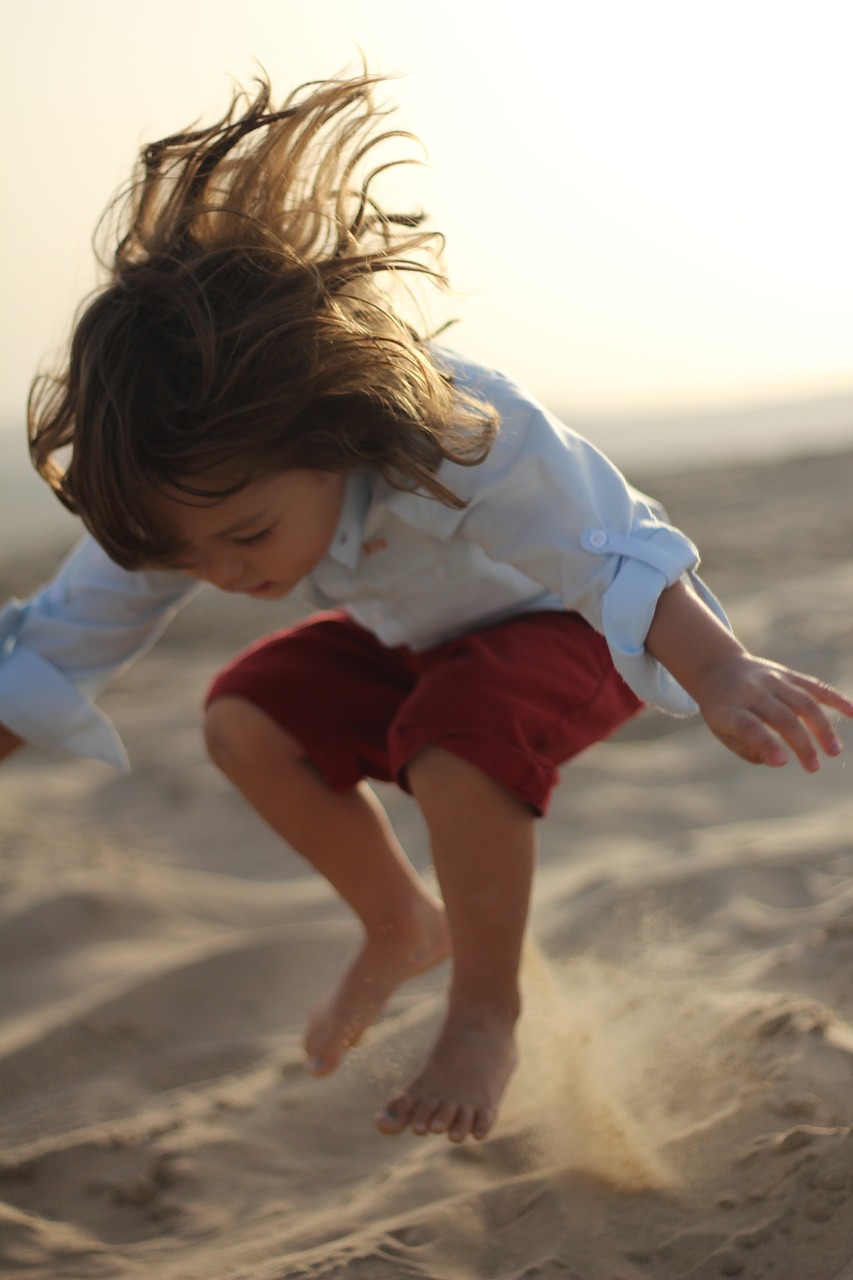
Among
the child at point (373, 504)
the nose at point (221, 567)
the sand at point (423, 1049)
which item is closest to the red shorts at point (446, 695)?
the child at point (373, 504)

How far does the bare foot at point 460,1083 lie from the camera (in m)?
1.52

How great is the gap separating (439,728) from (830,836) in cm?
108

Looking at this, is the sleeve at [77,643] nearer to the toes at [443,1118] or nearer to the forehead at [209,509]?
the forehead at [209,509]

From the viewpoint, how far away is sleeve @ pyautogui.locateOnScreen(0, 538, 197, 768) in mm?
1870

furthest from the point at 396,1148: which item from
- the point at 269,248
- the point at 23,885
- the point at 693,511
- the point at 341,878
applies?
the point at 693,511

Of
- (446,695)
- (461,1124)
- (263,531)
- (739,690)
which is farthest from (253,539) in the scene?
(461,1124)

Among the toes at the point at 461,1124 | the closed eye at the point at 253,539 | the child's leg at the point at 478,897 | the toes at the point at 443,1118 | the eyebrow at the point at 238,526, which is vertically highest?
the eyebrow at the point at 238,526

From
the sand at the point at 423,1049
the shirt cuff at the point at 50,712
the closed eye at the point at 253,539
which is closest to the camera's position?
the sand at the point at 423,1049

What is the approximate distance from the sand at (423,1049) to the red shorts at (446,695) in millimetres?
415

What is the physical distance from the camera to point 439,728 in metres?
1.67

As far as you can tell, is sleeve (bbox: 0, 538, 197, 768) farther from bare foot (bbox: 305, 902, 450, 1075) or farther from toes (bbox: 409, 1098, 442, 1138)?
toes (bbox: 409, 1098, 442, 1138)

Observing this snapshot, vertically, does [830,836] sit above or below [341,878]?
below

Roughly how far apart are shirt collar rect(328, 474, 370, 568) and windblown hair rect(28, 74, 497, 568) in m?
0.07

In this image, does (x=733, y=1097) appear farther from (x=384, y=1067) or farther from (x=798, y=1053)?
(x=384, y=1067)
